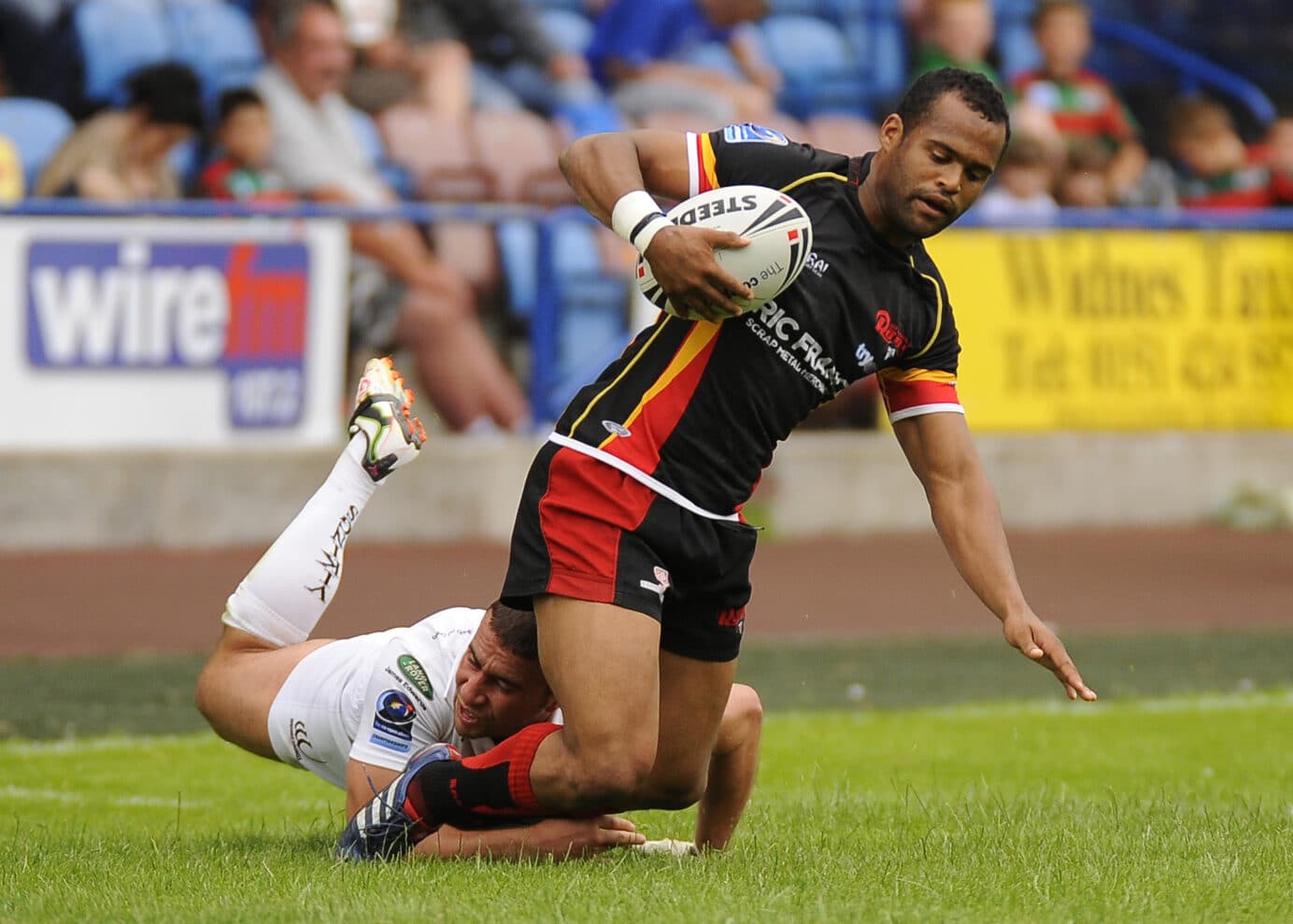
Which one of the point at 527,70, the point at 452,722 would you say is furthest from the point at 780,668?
the point at 527,70

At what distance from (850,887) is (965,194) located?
175 cm

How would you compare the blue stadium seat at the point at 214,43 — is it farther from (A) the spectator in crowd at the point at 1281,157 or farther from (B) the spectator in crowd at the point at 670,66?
(A) the spectator in crowd at the point at 1281,157

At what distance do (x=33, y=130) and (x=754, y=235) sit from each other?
11.5 metres

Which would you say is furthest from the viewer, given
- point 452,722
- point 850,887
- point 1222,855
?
point 452,722

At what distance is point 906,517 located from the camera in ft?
51.4

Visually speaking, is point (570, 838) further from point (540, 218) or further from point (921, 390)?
point (540, 218)

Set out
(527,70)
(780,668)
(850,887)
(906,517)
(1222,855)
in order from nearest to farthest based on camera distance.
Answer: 1. (850,887)
2. (1222,855)
3. (780,668)
4. (906,517)
5. (527,70)

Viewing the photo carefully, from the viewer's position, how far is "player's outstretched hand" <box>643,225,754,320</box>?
194 inches

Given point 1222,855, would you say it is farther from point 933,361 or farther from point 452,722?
point 452,722

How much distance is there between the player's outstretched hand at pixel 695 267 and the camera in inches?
194

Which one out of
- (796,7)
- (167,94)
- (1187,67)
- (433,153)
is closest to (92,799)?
(167,94)

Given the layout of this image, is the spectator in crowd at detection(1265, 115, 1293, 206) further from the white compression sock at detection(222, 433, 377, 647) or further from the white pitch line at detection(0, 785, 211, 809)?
the white pitch line at detection(0, 785, 211, 809)

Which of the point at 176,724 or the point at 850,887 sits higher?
the point at 850,887

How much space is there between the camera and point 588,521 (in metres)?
5.35
